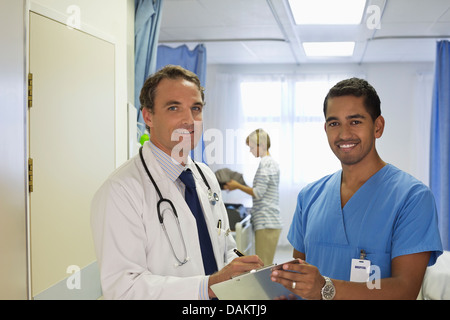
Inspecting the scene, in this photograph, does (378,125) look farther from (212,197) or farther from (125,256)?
(125,256)

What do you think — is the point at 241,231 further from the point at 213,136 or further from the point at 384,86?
the point at 384,86

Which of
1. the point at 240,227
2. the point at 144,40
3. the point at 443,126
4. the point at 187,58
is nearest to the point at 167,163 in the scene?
the point at 144,40

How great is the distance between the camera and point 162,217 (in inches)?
46.3

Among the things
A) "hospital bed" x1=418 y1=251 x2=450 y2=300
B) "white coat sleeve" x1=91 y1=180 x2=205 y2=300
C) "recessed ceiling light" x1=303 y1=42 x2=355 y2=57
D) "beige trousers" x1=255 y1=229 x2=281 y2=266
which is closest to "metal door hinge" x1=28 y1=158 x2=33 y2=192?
"white coat sleeve" x1=91 y1=180 x2=205 y2=300

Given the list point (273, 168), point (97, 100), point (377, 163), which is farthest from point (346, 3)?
point (377, 163)

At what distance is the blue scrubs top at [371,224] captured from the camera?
120 centimetres

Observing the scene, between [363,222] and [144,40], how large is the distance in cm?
196

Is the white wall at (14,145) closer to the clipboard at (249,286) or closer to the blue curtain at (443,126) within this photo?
the clipboard at (249,286)

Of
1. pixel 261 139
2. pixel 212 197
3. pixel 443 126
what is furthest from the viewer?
pixel 443 126

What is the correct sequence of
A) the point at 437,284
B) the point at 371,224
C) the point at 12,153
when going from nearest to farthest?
the point at 371,224 < the point at 12,153 < the point at 437,284

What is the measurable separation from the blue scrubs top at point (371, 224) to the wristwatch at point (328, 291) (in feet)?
0.62

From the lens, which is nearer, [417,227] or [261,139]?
[417,227]
